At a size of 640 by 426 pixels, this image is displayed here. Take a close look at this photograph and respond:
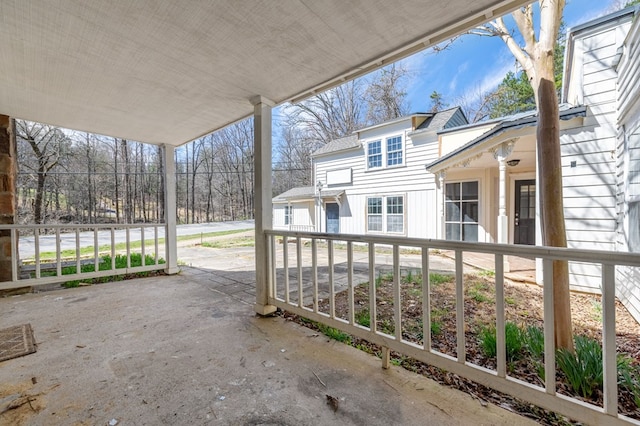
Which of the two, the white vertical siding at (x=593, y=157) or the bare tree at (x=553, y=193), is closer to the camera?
the bare tree at (x=553, y=193)

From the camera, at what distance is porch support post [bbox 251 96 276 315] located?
2.76 m

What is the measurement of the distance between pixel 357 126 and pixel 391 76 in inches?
117

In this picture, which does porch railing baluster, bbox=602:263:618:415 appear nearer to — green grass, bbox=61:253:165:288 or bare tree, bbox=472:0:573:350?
bare tree, bbox=472:0:573:350

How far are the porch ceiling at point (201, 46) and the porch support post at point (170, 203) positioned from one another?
1.56 meters

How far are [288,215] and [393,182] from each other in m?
5.39

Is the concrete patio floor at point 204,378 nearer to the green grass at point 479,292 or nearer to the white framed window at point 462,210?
the green grass at point 479,292

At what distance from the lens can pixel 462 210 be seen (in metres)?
7.11

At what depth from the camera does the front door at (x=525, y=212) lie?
20.9 ft

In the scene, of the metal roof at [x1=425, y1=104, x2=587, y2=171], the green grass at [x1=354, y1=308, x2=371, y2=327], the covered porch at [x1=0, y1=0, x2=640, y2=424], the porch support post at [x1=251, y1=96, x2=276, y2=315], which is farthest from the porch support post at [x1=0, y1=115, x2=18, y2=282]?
the metal roof at [x1=425, y1=104, x2=587, y2=171]

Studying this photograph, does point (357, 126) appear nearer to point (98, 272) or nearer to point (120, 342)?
point (98, 272)

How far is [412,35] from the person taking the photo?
5.71 ft

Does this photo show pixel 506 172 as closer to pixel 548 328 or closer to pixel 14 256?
pixel 548 328

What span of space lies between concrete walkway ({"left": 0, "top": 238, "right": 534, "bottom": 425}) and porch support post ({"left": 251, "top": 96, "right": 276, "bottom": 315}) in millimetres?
277

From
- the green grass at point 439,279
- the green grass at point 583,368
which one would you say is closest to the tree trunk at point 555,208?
the green grass at point 583,368
